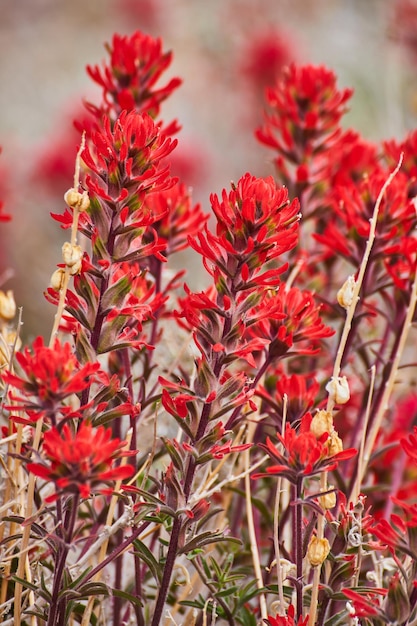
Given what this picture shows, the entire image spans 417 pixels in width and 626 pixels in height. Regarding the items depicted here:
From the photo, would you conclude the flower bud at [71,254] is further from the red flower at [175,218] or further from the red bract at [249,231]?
the red flower at [175,218]

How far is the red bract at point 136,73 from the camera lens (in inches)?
30.1

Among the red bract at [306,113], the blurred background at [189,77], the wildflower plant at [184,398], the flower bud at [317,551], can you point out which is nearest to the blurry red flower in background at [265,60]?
the blurred background at [189,77]

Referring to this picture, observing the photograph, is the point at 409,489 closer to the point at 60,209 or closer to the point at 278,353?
the point at 278,353

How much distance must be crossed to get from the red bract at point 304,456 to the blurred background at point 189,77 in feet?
4.24

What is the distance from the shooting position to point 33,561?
623 millimetres

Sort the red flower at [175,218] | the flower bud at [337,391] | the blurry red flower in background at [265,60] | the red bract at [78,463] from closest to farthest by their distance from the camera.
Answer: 1. the red bract at [78,463]
2. the flower bud at [337,391]
3. the red flower at [175,218]
4. the blurry red flower in background at [265,60]

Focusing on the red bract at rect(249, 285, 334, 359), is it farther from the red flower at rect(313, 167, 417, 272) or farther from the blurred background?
the blurred background

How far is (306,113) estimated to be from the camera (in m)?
0.86

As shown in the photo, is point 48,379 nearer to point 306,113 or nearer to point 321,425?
point 321,425

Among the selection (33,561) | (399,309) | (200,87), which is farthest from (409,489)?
(200,87)

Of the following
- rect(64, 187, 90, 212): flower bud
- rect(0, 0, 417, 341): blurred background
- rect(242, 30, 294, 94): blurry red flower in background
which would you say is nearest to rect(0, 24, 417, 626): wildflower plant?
rect(64, 187, 90, 212): flower bud

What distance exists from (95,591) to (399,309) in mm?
421

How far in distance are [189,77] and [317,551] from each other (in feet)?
11.8

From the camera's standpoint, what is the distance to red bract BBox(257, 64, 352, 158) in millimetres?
857
